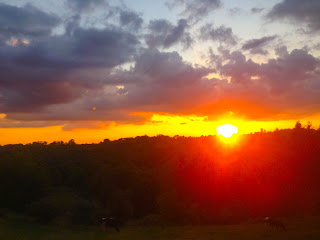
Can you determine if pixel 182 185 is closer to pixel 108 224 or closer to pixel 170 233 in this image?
pixel 108 224

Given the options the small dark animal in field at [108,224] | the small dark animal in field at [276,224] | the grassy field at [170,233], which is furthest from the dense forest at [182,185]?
the small dark animal in field at [276,224]

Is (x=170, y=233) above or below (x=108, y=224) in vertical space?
below

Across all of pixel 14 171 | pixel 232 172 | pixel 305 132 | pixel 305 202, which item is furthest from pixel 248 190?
pixel 14 171

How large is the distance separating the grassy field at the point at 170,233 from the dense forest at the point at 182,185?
4.04 m

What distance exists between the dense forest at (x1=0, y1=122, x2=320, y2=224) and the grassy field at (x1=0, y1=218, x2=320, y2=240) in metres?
4.04

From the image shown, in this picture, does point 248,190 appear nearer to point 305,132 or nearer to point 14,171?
point 305,132

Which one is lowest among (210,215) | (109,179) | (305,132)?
(210,215)

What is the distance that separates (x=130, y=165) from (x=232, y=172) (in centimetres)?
1139

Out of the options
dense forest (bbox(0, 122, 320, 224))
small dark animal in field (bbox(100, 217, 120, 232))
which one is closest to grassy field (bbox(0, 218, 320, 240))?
small dark animal in field (bbox(100, 217, 120, 232))

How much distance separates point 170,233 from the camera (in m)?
18.9

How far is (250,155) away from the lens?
34188 millimetres

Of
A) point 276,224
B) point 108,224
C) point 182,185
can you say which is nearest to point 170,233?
point 108,224

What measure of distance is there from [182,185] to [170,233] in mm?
12840

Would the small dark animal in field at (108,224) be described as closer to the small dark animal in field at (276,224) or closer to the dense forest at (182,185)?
the dense forest at (182,185)
